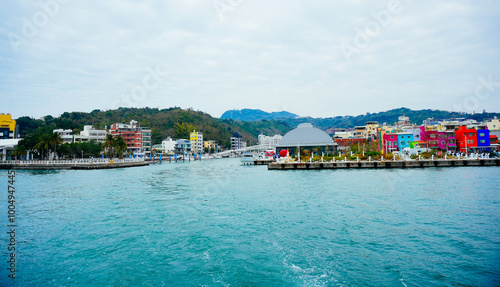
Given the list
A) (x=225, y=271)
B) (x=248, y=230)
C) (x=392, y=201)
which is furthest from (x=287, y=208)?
(x=225, y=271)

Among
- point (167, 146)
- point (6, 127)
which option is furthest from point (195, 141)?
point (6, 127)

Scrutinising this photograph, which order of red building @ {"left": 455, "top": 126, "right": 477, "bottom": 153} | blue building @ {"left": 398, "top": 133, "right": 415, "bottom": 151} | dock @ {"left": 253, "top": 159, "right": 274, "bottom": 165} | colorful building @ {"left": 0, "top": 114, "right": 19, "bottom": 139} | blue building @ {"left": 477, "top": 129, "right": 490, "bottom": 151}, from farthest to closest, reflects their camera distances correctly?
1. colorful building @ {"left": 0, "top": 114, "right": 19, "bottom": 139}
2. blue building @ {"left": 398, "top": 133, "right": 415, "bottom": 151}
3. dock @ {"left": 253, "top": 159, "right": 274, "bottom": 165}
4. red building @ {"left": 455, "top": 126, "right": 477, "bottom": 153}
5. blue building @ {"left": 477, "top": 129, "right": 490, "bottom": 151}

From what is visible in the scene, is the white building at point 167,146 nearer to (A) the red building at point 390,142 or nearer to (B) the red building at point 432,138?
(A) the red building at point 390,142

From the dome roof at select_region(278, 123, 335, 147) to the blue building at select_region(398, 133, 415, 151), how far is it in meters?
15.6

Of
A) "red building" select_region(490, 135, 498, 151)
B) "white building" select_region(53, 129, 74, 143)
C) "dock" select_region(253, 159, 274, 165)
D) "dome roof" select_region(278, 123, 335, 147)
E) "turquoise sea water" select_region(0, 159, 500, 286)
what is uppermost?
"white building" select_region(53, 129, 74, 143)

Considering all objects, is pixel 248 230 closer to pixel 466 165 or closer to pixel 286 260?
pixel 286 260

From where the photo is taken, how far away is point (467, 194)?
20375 millimetres

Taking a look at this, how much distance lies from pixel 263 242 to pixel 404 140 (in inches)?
2750

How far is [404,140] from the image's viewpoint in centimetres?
7094

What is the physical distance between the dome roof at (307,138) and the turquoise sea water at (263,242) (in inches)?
2168

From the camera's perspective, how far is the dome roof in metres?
75.6

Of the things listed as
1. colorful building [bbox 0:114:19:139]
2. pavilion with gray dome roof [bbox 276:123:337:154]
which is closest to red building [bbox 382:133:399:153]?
pavilion with gray dome roof [bbox 276:123:337:154]

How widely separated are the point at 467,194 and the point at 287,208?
42.9ft

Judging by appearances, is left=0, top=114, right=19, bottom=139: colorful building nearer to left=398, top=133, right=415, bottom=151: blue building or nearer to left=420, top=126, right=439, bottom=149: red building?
left=398, top=133, right=415, bottom=151: blue building
